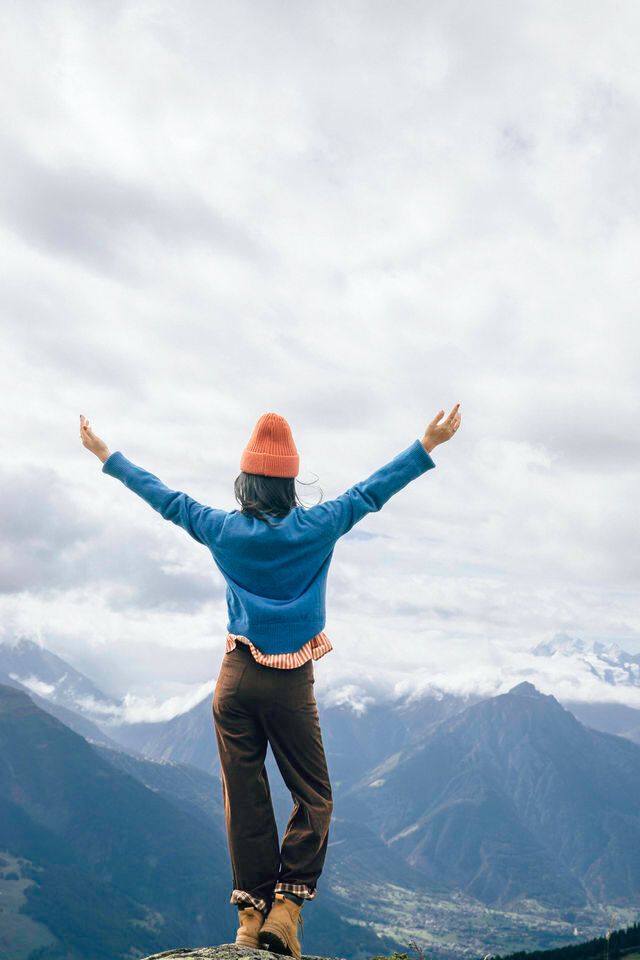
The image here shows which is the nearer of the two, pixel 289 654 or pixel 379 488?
pixel 289 654

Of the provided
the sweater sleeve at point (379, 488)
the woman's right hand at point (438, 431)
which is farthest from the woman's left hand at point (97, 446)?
the woman's right hand at point (438, 431)

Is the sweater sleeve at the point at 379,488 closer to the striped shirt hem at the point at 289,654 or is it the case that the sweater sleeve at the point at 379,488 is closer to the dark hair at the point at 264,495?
the dark hair at the point at 264,495

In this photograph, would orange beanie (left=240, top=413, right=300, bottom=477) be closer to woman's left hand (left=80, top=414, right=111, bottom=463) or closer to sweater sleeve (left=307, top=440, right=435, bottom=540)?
sweater sleeve (left=307, top=440, right=435, bottom=540)

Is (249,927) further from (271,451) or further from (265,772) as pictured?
(271,451)

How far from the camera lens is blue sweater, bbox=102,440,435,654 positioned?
734 cm

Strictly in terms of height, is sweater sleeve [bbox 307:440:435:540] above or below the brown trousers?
above

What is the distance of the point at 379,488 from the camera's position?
7.71 meters

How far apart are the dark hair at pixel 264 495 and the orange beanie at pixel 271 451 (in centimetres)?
8

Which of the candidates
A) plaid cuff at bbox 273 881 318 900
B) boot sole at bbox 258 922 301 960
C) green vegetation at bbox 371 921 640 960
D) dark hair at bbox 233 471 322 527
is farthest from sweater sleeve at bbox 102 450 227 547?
green vegetation at bbox 371 921 640 960

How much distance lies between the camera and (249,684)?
7.30 m

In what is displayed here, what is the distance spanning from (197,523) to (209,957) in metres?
4.11

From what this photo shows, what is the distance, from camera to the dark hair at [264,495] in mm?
7609

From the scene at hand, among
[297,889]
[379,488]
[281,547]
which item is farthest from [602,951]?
[281,547]

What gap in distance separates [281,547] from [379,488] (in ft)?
4.03
